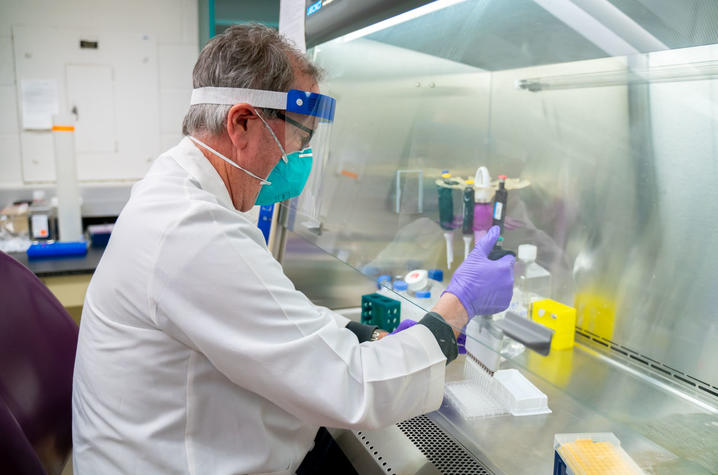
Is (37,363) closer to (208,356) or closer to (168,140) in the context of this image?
(208,356)

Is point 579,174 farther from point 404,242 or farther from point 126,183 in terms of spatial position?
point 126,183

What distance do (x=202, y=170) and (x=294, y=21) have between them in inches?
45.8

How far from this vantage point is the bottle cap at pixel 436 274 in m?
1.32

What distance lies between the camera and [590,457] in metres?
0.77

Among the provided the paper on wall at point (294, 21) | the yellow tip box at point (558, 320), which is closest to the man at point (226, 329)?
the yellow tip box at point (558, 320)

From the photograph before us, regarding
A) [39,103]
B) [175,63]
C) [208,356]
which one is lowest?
[208,356]

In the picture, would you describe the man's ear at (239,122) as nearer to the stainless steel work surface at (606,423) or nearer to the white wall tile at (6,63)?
the stainless steel work surface at (606,423)

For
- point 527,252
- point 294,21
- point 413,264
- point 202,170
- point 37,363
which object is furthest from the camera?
point 294,21

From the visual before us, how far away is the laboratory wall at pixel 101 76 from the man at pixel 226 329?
2.36 metres

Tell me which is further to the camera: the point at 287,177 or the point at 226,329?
the point at 287,177

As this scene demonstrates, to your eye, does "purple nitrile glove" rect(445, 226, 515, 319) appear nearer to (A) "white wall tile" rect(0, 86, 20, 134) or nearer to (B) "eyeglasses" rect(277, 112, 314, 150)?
(B) "eyeglasses" rect(277, 112, 314, 150)

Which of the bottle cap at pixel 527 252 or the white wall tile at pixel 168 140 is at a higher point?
the white wall tile at pixel 168 140

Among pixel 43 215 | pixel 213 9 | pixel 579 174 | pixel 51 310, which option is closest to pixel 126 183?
pixel 43 215

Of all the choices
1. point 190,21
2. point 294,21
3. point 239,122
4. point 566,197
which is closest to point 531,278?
point 566,197
